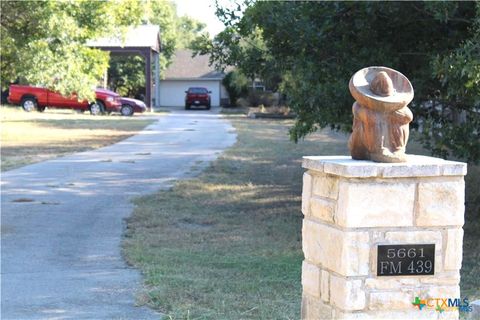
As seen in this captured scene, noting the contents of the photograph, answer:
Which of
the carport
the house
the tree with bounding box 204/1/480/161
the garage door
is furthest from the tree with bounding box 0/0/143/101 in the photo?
the garage door

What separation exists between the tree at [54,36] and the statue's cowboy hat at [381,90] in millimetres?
13511

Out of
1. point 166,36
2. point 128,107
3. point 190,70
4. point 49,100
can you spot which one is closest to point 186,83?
point 190,70

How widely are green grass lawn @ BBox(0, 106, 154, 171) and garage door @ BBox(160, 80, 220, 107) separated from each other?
21878 millimetres

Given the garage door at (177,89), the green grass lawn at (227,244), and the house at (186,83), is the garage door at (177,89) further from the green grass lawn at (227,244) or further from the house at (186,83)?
the green grass lawn at (227,244)

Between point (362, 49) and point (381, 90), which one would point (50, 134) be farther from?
point (381, 90)

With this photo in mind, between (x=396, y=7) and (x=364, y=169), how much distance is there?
5129mm

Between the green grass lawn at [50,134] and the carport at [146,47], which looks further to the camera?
the carport at [146,47]

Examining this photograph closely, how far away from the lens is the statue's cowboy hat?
466cm

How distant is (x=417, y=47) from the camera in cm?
982

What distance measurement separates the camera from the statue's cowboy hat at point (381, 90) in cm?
466

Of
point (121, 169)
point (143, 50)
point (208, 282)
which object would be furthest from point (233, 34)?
point (143, 50)

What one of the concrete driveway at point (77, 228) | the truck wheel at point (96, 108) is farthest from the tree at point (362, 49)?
the truck wheel at point (96, 108)

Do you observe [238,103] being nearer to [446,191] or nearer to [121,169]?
[121,169]

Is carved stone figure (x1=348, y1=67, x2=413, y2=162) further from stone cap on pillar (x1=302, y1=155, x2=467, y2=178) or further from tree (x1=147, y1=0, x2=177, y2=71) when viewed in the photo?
tree (x1=147, y1=0, x2=177, y2=71)
